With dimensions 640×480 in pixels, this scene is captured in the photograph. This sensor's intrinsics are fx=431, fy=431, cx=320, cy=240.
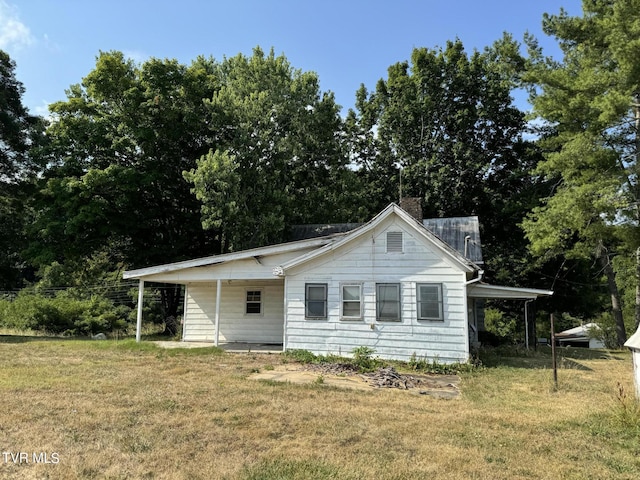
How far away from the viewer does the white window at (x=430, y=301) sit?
38.6 feet

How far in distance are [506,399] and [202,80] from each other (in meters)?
22.4

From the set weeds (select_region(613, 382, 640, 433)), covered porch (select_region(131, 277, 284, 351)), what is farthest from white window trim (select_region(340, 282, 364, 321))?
weeds (select_region(613, 382, 640, 433))

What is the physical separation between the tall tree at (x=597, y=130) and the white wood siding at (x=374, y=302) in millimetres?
7169

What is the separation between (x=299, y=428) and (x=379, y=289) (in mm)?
7127

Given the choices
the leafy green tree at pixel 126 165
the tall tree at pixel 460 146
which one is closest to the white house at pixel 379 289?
the leafy green tree at pixel 126 165

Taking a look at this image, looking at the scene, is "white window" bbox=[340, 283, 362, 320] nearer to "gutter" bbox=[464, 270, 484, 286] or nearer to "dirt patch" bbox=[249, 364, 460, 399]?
"dirt patch" bbox=[249, 364, 460, 399]

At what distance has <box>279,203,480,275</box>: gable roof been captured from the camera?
11625 mm

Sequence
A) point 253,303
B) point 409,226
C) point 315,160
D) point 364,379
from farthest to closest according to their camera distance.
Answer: point 315,160, point 253,303, point 409,226, point 364,379

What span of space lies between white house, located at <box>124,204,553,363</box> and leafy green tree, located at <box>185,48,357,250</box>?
6.64 m

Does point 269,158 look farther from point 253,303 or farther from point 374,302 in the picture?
point 374,302

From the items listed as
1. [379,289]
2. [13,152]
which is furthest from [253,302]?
[13,152]

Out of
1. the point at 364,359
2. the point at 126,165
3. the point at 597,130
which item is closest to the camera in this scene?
the point at 364,359

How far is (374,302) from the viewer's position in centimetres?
1234

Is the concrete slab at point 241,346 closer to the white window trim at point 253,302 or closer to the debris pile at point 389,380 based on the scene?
the white window trim at point 253,302
